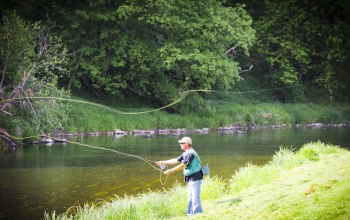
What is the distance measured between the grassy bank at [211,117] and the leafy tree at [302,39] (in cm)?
346

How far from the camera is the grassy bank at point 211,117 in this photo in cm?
2925

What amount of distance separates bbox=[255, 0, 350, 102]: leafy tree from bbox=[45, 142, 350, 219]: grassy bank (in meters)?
29.8

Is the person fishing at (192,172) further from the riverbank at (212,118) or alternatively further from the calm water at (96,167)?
the riverbank at (212,118)

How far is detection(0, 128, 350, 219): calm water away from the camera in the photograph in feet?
43.4

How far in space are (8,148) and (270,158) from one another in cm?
1031

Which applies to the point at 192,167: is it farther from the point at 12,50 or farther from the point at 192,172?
the point at 12,50

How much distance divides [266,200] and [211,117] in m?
25.2

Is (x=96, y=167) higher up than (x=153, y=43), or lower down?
lower down

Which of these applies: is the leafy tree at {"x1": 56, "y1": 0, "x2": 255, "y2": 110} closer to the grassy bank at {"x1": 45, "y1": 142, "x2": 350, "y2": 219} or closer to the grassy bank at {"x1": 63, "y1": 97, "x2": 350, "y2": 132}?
the grassy bank at {"x1": 63, "y1": 97, "x2": 350, "y2": 132}

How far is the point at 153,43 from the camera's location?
111ft

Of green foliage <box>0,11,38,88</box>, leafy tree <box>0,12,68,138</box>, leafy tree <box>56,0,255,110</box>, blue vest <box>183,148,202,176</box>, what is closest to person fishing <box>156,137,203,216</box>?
blue vest <box>183,148,202,176</box>

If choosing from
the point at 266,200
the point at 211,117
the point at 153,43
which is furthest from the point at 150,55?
the point at 266,200

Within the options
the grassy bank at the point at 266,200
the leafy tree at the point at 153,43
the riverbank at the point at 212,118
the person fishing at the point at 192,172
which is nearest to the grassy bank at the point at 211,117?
the riverbank at the point at 212,118

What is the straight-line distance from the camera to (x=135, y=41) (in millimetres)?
32656
